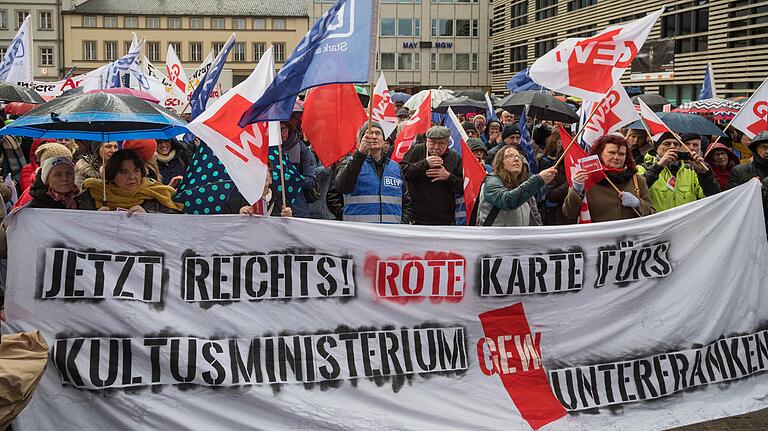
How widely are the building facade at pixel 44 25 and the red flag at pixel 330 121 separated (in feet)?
295

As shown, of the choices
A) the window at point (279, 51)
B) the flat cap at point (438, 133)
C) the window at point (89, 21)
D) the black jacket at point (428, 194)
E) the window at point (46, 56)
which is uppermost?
the window at point (89, 21)

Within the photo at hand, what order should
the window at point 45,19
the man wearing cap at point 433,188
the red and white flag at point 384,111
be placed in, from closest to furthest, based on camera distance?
the man wearing cap at point 433,188
the red and white flag at point 384,111
the window at point 45,19

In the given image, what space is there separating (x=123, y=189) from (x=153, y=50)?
9051cm

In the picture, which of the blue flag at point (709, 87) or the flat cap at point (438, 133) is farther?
the blue flag at point (709, 87)

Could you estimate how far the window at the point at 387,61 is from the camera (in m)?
78.0

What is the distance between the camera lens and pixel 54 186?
574 centimetres

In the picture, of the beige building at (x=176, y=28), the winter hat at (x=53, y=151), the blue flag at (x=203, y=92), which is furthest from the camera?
the beige building at (x=176, y=28)

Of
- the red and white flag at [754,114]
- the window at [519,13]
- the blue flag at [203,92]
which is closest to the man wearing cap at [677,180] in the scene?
the red and white flag at [754,114]

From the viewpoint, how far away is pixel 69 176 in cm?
581

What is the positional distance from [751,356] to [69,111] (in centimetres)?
496

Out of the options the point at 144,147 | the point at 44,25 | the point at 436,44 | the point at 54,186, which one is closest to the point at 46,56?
the point at 44,25

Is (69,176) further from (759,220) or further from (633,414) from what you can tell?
(759,220)

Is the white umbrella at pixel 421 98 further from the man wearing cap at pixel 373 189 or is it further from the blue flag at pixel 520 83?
the man wearing cap at pixel 373 189

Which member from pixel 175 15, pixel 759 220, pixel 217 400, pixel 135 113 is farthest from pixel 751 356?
pixel 175 15
